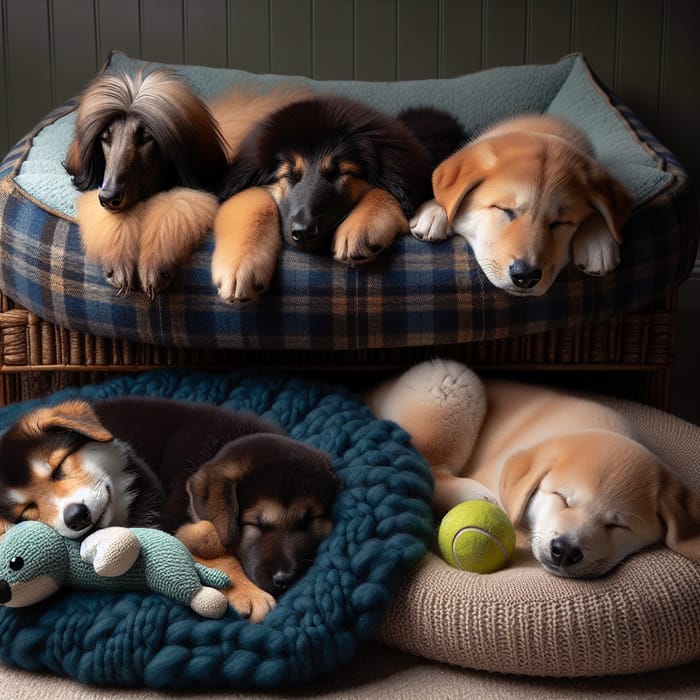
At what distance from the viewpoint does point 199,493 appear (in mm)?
1622

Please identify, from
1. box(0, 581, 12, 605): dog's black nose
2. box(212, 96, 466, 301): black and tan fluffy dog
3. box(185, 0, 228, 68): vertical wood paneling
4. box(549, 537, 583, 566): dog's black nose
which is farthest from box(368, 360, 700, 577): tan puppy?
box(185, 0, 228, 68): vertical wood paneling

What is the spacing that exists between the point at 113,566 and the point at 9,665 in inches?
10.8

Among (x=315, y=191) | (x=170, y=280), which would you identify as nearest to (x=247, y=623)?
(x=170, y=280)

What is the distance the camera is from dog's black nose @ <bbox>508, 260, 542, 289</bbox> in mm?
1870

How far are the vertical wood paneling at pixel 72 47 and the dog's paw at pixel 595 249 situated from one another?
2120 millimetres

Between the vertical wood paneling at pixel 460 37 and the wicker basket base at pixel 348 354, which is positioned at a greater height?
the vertical wood paneling at pixel 460 37

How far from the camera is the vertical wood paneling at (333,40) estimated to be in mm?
3317

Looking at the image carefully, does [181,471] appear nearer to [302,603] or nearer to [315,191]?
[302,603]

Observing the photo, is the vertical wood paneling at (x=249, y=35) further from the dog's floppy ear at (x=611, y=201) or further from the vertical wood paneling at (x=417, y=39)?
the dog's floppy ear at (x=611, y=201)

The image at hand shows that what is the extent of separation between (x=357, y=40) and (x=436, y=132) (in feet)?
3.49

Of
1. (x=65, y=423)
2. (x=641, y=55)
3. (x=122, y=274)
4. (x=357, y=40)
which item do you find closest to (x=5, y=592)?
(x=65, y=423)

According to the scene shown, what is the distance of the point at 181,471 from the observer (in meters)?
1.74

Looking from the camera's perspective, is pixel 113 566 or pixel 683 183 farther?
pixel 683 183

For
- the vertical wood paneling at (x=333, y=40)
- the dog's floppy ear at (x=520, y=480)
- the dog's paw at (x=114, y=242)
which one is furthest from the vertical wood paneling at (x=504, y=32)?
the dog's floppy ear at (x=520, y=480)
